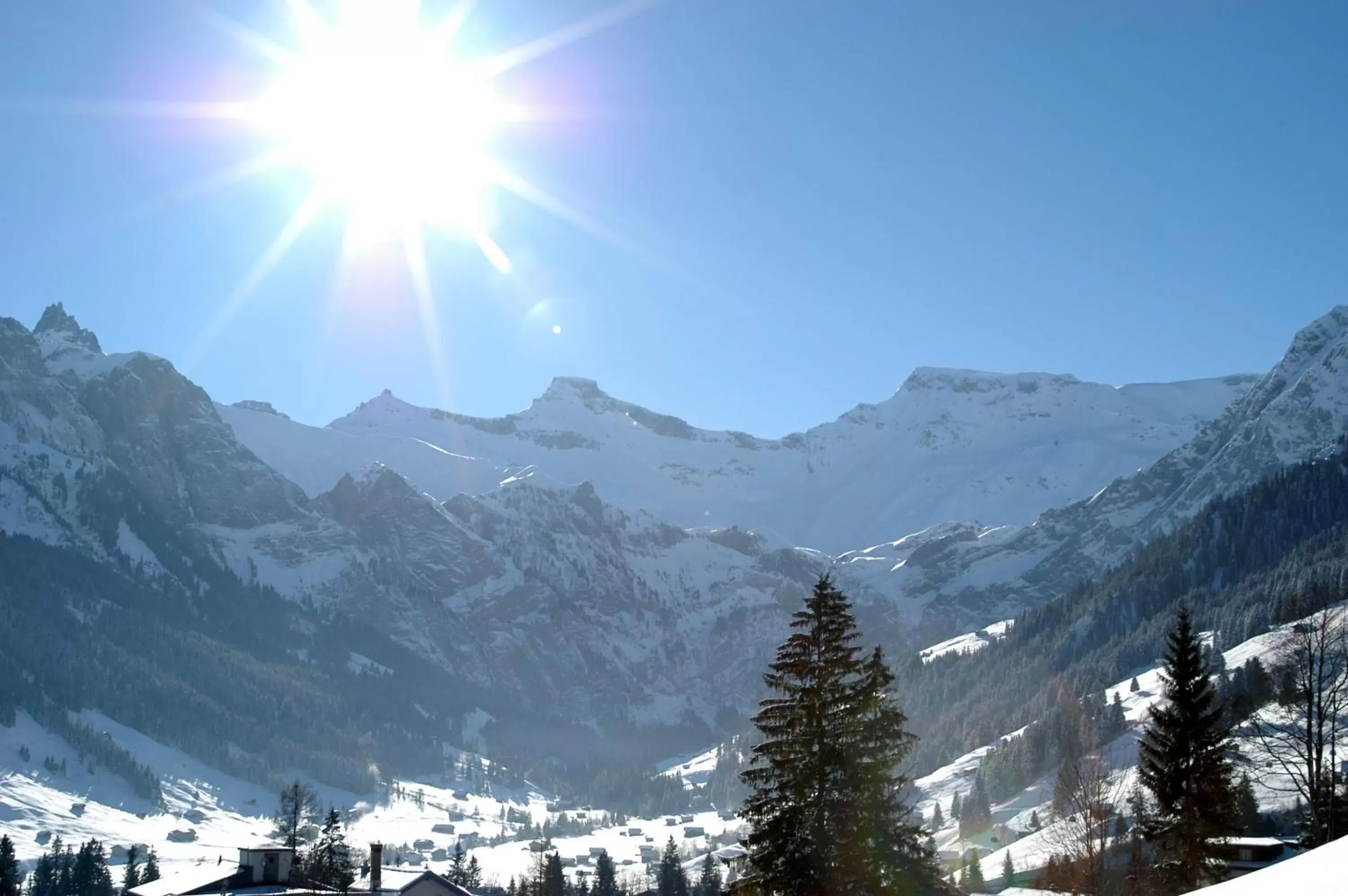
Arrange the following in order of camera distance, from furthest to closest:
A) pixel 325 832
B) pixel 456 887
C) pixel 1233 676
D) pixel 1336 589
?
1. pixel 1233 676
2. pixel 325 832
3. pixel 456 887
4. pixel 1336 589

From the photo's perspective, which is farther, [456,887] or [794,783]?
[456,887]

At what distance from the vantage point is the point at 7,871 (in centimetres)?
11069

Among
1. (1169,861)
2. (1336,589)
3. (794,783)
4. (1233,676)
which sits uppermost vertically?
(1233,676)

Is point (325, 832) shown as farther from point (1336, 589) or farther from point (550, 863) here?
point (1336, 589)

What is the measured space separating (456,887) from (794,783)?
141ft

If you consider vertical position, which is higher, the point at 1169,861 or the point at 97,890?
the point at 97,890

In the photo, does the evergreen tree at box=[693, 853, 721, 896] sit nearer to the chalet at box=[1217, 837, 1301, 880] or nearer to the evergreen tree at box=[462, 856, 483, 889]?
the evergreen tree at box=[462, 856, 483, 889]

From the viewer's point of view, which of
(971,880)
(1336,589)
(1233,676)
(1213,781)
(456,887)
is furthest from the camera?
(1233,676)

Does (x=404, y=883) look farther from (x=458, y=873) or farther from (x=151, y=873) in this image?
(x=151, y=873)

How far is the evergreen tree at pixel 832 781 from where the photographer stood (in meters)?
38.4

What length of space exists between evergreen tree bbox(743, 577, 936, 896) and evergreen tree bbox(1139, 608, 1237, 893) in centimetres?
897

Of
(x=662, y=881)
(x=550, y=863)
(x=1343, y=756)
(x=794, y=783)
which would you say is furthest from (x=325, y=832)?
(x=1343, y=756)

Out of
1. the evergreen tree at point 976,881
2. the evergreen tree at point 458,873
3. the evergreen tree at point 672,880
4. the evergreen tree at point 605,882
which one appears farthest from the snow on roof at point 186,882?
the evergreen tree at point 976,881

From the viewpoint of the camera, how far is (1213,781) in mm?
42844
